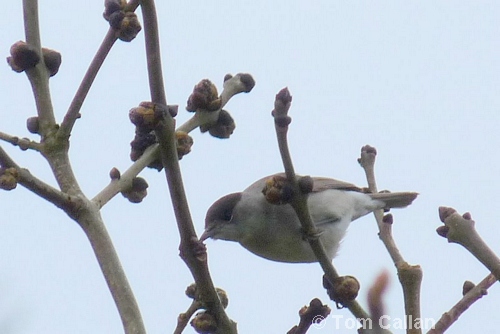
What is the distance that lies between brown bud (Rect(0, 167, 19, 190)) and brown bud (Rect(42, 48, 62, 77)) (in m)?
0.57

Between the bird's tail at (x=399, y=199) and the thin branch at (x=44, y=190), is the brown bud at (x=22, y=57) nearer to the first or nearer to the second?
the thin branch at (x=44, y=190)

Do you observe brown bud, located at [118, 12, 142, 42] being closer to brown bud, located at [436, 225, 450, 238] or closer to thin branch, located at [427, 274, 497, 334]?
brown bud, located at [436, 225, 450, 238]

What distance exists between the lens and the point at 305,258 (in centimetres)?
584

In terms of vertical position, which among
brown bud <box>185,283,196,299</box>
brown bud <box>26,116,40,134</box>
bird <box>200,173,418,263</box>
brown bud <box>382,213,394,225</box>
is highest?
bird <box>200,173,418,263</box>

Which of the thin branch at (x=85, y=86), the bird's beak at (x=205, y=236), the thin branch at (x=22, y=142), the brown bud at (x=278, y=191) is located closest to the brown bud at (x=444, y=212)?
the brown bud at (x=278, y=191)

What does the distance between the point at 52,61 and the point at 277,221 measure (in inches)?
131

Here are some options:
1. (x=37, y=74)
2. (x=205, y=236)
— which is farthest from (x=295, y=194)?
(x=205, y=236)

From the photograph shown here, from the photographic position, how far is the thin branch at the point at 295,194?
2316 millimetres

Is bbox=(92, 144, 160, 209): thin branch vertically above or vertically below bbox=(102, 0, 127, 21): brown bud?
below

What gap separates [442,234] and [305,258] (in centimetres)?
340

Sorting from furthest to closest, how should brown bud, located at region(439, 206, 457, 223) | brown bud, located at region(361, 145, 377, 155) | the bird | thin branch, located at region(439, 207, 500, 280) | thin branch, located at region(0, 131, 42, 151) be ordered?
the bird
brown bud, located at region(361, 145, 377, 155)
thin branch, located at region(0, 131, 42, 151)
brown bud, located at region(439, 206, 457, 223)
thin branch, located at region(439, 207, 500, 280)

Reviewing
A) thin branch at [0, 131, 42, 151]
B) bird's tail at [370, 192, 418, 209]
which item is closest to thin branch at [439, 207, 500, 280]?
thin branch at [0, 131, 42, 151]

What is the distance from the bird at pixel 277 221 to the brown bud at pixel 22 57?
10.6 ft

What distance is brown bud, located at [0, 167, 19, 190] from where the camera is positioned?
2361 mm
